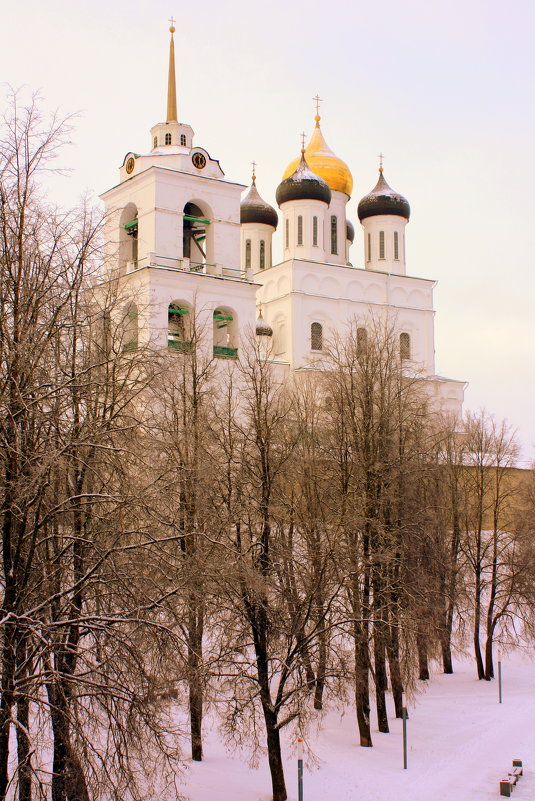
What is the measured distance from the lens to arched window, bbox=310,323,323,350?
42281 millimetres

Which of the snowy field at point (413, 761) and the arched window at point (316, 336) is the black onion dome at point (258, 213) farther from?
the snowy field at point (413, 761)

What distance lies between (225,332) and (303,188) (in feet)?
44.0

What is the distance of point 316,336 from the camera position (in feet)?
140

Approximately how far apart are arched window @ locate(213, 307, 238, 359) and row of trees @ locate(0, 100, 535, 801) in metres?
7.43

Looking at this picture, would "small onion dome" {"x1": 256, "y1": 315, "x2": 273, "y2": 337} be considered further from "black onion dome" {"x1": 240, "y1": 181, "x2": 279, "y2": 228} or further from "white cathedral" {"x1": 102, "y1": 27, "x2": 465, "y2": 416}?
"black onion dome" {"x1": 240, "y1": 181, "x2": 279, "y2": 228}

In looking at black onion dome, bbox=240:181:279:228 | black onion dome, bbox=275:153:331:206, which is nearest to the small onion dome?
black onion dome, bbox=275:153:331:206

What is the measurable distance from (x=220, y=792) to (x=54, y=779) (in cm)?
570

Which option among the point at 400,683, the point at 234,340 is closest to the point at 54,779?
the point at 400,683

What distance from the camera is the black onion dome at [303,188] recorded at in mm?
43875

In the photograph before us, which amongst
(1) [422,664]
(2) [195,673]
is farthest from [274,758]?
(1) [422,664]

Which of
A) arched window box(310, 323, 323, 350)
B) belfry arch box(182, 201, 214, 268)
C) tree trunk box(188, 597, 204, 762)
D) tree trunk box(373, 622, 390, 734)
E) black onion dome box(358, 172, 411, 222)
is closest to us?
tree trunk box(188, 597, 204, 762)

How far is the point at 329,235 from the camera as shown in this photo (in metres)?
46.5

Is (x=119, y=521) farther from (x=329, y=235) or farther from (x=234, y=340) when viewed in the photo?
(x=329, y=235)

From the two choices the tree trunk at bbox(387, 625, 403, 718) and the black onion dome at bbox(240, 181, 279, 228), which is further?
the black onion dome at bbox(240, 181, 279, 228)
